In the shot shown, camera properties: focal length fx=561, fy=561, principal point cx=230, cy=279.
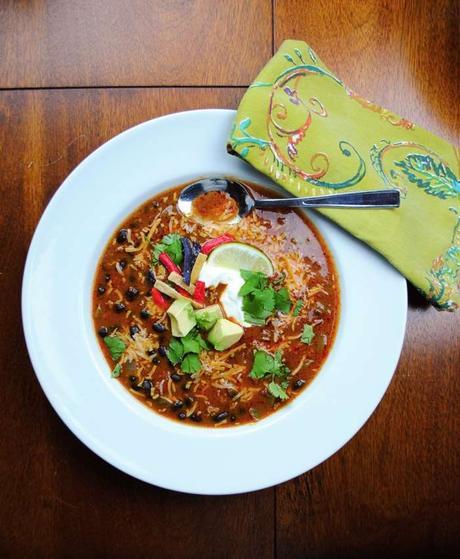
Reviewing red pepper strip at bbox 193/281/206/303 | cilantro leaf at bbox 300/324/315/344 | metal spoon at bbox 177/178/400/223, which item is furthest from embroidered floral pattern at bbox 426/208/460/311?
red pepper strip at bbox 193/281/206/303

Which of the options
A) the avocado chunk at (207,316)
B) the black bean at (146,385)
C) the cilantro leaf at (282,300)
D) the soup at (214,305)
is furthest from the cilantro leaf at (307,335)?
the black bean at (146,385)

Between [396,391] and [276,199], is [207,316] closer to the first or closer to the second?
[276,199]

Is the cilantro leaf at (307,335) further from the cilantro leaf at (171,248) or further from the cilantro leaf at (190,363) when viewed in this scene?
the cilantro leaf at (171,248)

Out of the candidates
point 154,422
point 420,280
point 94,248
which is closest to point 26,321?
point 94,248

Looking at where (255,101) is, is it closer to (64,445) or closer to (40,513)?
(64,445)

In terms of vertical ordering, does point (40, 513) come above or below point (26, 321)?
below

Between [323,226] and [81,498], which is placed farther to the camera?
[81,498]
